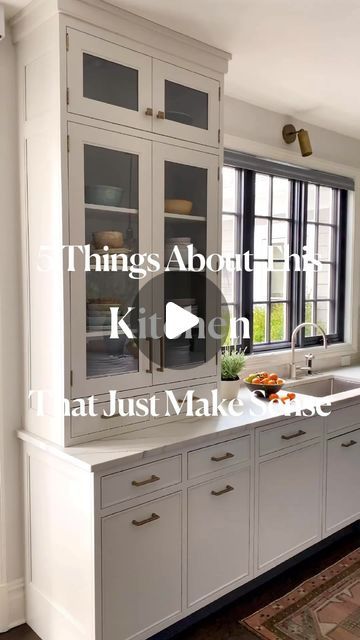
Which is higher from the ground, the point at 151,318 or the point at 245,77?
the point at 245,77

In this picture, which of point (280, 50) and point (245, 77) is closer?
point (280, 50)

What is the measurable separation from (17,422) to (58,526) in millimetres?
465

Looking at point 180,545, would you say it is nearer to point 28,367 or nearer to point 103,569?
point 103,569

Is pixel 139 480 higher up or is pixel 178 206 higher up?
pixel 178 206

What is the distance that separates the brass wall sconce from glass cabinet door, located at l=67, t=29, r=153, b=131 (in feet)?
4.70

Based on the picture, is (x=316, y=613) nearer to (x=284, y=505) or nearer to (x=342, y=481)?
(x=284, y=505)

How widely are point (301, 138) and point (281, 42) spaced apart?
98 cm

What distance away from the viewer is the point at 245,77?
9.10ft

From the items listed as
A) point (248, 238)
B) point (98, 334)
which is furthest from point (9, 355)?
point (248, 238)

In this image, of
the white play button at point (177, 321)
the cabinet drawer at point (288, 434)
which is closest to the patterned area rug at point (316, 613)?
the cabinet drawer at point (288, 434)

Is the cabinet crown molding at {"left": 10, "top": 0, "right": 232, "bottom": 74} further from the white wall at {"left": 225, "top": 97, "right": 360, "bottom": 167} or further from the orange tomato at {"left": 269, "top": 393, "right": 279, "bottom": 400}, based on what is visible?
the orange tomato at {"left": 269, "top": 393, "right": 279, "bottom": 400}

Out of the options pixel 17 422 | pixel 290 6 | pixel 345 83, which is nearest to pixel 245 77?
pixel 345 83

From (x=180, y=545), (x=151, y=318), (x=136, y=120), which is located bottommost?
(x=180, y=545)

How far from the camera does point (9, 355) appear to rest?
2.22 meters
